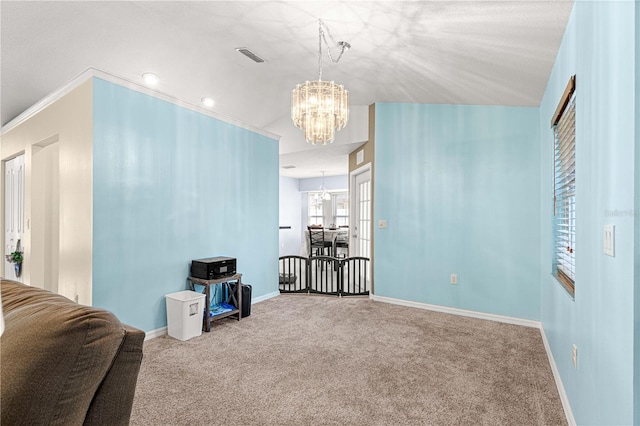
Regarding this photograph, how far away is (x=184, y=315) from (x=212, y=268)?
1.79ft

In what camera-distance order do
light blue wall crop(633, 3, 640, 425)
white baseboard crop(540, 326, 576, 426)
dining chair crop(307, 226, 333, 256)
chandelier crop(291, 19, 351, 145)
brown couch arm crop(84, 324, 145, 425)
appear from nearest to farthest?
brown couch arm crop(84, 324, 145, 425) < light blue wall crop(633, 3, 640, 425) < white baseboard crop(540, 326, 576, 426) < chandelier crop(291, 19, 351, 145) < dining chair crop(307, 226, 333, 256)

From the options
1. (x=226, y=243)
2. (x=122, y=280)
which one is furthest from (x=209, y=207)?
(x=122, y=280)

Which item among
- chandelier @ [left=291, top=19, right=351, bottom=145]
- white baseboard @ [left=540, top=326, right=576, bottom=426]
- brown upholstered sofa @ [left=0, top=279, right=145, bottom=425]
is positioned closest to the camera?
brown upholstered sofa @ [left=0, top=279, right=145, bottom=425]

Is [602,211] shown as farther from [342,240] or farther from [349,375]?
[342,240]

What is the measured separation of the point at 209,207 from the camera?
3.79 meters

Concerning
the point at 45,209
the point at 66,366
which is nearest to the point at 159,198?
the point at 45,209

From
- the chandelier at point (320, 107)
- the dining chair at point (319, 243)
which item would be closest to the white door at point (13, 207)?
the chandelier at point (320, 107)

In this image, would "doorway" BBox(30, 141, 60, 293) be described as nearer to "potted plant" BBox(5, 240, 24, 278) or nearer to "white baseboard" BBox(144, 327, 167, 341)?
"potted plant" BBox(5, 240, 24, 278)

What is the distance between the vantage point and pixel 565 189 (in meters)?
2.38

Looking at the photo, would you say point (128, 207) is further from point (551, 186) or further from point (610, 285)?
point (551, 186)

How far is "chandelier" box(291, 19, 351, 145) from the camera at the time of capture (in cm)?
271

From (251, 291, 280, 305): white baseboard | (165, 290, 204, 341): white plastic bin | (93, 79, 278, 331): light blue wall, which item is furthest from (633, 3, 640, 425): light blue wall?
(251, 291, 280, 305): white baseboard

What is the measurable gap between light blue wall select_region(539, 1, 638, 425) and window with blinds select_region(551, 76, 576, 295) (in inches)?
6.6

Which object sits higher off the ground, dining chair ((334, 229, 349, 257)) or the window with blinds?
the window with blinds
